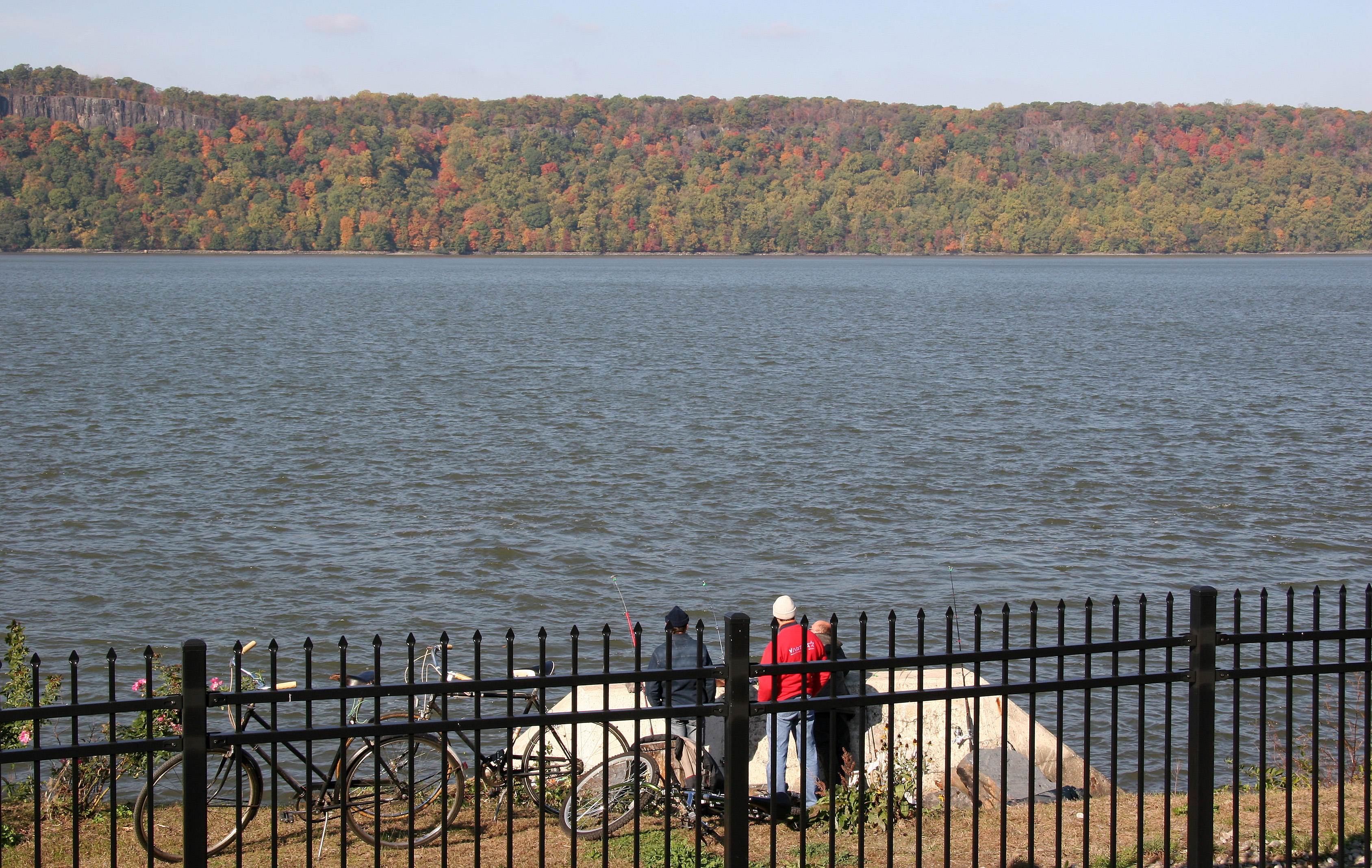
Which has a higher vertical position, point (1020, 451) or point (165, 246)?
point (165, 246)

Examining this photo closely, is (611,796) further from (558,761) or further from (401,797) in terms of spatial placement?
(401,797)

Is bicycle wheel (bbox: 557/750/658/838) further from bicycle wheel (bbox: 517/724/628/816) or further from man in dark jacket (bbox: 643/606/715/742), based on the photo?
man in dark jacket (bbox: 643/606/715/742)

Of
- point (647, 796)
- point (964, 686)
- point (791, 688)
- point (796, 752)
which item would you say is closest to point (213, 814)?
point (647, 796)

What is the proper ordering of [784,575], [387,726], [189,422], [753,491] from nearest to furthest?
[387,726]
[784,575]
[753,491]
[189,422]

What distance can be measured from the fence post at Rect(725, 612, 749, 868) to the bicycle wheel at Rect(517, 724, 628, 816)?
177 centimetres

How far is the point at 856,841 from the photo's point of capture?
6.69 metres

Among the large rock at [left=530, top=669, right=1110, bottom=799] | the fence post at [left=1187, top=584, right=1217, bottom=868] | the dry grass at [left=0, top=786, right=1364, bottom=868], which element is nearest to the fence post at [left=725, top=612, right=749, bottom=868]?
the dry grass at [left=0, top=786, right=1364, bottom=868]

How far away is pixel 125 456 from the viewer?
26328mm

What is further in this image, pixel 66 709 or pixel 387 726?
pixel 387 726

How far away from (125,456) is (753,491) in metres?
13.0

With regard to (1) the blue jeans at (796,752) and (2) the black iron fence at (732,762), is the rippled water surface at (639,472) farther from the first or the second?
(1) the blue jeans at (796,752)

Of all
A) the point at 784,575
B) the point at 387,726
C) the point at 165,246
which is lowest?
the point at 784,575

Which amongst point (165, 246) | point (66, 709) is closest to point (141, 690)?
point (66, 709)

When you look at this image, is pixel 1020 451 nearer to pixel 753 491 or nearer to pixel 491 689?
pixel 753 491
